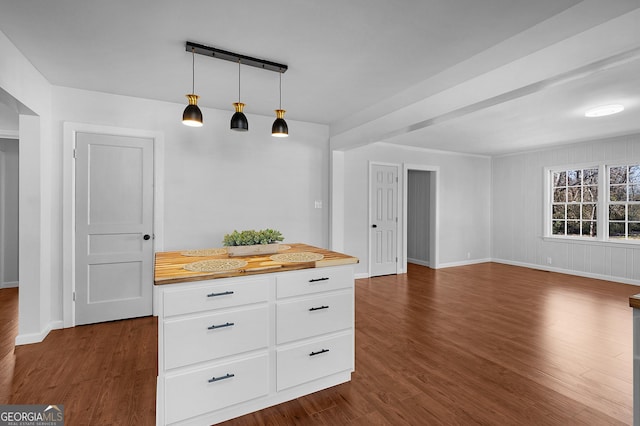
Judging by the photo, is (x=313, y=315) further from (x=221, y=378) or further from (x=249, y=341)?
(x=221, y=378)

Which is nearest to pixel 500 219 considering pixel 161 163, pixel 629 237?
pixel 629 237

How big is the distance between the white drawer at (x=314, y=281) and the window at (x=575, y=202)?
6102 mm

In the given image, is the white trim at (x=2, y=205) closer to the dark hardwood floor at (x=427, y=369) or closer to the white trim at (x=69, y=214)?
the dark hardwood floor at (x=427, y=369)

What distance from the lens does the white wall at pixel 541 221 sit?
5.29 metres

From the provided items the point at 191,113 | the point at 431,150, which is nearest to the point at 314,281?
the point at 191,113

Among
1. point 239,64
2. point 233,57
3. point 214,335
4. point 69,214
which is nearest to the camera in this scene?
point 214,335

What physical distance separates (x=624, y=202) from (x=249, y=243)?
21.6 feet

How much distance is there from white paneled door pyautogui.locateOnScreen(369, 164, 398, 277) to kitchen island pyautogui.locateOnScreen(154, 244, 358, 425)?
3511 mm

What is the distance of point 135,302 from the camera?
3.63 meters

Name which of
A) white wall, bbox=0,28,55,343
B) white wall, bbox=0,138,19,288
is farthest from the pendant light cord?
white wall, bbox=0,138,19,288

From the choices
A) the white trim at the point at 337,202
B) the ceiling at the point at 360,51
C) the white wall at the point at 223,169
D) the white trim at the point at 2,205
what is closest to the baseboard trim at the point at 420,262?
the white trim at the point at 337,202

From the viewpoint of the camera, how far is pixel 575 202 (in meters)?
5.98

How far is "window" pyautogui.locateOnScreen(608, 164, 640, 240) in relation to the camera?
522cm

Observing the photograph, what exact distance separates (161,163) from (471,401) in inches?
154
